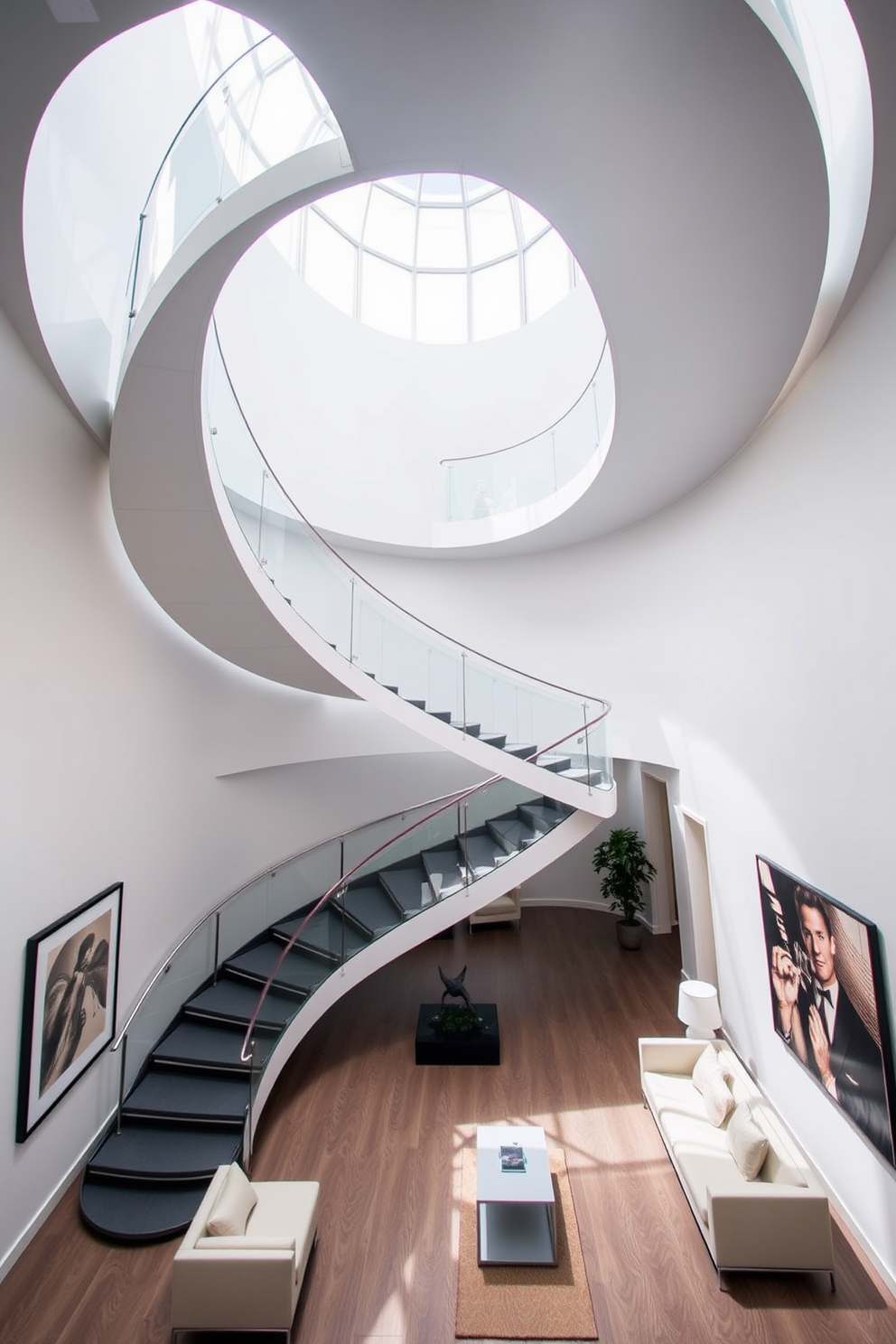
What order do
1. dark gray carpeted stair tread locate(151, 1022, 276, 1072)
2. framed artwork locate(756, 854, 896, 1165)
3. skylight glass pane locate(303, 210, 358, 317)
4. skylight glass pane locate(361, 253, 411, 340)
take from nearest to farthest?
framed artwork locate(756, 854, 896, 1165)
dark gray carpeted stair tread locate(151, 1022, 276, 1072)
skylight glass pane locate(303, 210, 358, 317)
skylight glass pane locate(361, 253, 411, 340)

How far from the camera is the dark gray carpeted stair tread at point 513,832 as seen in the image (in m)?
7.08

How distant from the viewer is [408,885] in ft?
23.7

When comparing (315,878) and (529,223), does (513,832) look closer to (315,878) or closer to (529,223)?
(315,878)

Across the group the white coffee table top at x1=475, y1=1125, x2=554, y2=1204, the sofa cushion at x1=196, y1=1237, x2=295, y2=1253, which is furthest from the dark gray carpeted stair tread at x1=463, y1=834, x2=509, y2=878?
the sofa cushion at x1=196, y1=1237, x2=295, y2=1253

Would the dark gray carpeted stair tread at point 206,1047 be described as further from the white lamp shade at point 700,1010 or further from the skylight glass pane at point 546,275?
the skylight glass pane at point 546,275

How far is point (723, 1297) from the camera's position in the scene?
3510 mm

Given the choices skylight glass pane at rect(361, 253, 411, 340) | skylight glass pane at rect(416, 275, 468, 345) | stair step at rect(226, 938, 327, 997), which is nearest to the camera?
stair step at rect(226, 938, 327, 997)

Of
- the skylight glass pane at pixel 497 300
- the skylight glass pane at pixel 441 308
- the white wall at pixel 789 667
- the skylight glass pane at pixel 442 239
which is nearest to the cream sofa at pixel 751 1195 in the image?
the white wall at pixel 789 667

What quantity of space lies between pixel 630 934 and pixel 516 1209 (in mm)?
5024

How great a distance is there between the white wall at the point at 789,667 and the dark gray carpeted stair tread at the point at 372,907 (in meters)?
3.45

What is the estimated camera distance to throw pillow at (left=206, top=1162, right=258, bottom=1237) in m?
3.42

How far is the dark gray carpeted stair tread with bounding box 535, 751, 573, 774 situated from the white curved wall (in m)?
3.66

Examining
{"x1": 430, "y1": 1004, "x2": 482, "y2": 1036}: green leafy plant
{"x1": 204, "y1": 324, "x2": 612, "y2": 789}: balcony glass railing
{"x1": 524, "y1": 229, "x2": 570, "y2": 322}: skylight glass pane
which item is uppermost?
A: {"x1": 524, "y1": 229, "x2": 570, "y2": 322}: skylight glass pane

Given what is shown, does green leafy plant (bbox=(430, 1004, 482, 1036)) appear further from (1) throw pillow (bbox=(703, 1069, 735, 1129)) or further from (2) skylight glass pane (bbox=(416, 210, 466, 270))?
(2) skylight glass pane (bbox=(416, 210, 466, 270))
